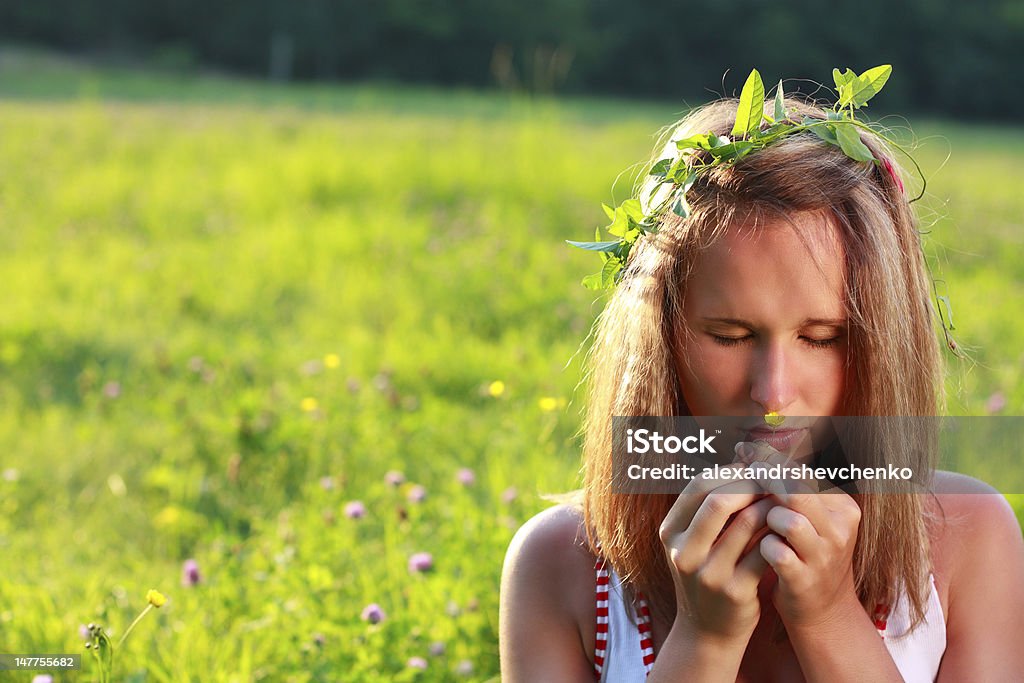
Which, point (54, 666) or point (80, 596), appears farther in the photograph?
point (80, 596)

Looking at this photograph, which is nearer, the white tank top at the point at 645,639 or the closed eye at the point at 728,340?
the closed eye at the point at 728,340

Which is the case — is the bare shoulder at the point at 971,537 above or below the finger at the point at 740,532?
above

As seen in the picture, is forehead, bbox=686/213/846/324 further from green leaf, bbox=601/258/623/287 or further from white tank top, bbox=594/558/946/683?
white tank top, bbox=594/558/946/683

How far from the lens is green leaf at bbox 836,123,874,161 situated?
1.55 m

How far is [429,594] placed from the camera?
267cm

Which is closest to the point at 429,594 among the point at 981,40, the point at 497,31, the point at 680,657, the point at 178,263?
the point at 680,657

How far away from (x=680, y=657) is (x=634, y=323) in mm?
471

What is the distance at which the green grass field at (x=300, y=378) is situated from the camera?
8.82 ft

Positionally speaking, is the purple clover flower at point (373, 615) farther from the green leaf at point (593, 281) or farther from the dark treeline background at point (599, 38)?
the dark treeline background at point (599, 38)

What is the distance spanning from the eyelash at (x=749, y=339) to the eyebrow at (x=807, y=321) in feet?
0.09

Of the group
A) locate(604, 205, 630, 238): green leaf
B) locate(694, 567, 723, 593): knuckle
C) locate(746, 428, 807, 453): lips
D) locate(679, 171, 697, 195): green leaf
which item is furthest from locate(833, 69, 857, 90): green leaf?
locate(694, 567, 723, 593): knuckle

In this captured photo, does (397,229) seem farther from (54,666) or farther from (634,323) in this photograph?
(634,323)

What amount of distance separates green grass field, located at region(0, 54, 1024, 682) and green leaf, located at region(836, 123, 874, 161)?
33 cm

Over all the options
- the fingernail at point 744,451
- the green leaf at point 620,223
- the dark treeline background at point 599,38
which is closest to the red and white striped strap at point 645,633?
the fingernail at point 744,451
